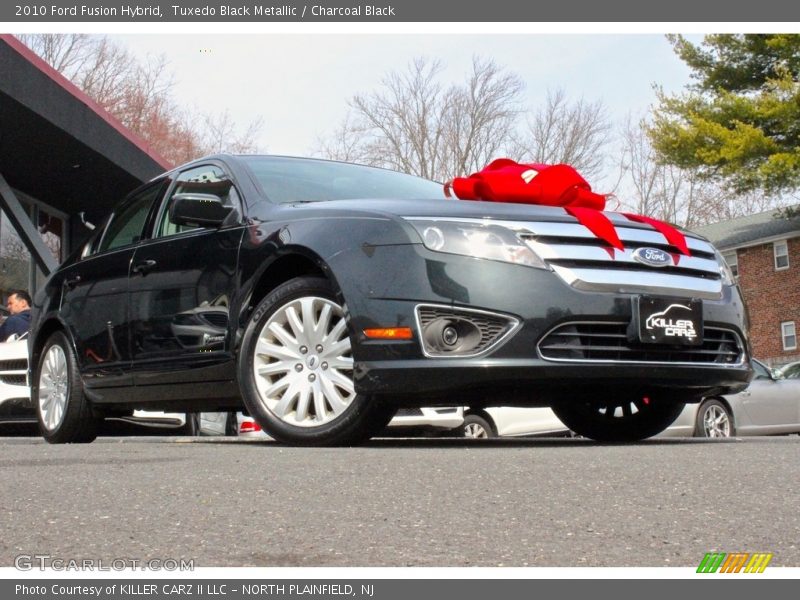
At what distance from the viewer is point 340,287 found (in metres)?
5.09

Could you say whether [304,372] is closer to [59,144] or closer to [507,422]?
[507,422]

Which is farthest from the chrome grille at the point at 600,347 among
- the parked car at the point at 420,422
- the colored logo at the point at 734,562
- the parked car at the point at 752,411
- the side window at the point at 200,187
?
the parked car at the point at 752,411

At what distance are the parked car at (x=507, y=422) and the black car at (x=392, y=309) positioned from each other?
180 inches

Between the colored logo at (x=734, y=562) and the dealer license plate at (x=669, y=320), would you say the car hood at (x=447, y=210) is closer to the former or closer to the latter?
the dealer license plate at (x=669, y=320)

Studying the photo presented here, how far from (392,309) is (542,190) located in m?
1.05

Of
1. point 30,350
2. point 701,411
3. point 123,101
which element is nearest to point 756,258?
point 123,101

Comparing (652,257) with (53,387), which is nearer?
(652,257)

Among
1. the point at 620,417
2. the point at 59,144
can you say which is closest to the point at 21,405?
the point at 620,417

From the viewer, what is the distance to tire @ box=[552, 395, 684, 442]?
632 cm

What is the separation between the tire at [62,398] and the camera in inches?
274

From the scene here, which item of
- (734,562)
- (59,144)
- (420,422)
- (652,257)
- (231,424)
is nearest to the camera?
(734,562)

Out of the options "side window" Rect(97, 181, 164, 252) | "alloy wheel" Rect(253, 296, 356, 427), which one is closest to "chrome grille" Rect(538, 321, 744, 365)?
"alloy wheel" Rect(253, 296, 356, 427)

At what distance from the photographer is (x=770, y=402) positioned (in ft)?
47.2

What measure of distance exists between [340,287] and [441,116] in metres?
33.7
